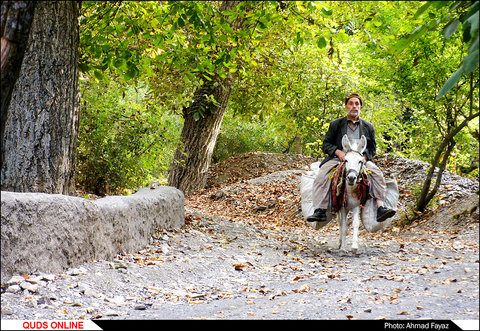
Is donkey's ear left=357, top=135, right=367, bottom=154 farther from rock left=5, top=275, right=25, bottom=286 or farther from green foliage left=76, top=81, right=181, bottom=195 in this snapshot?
green foliage left=76, top=81, right=181, bottom=195

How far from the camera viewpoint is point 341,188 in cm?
718

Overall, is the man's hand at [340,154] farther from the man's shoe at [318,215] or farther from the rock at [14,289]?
the rock at [14,289]

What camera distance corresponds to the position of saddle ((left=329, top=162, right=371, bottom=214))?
7.03m

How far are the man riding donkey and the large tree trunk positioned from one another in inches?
141

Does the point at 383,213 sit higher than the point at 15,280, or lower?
higher

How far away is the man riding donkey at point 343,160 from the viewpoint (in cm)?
711

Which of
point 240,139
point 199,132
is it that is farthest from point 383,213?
point 240,139

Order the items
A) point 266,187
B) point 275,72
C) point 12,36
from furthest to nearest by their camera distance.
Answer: point 266,187
point 275,72
point 12,36

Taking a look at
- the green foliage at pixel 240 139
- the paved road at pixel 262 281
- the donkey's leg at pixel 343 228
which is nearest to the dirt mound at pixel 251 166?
the green foliage at pixel 240 139

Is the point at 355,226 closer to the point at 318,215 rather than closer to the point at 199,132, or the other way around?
the point at 318,215

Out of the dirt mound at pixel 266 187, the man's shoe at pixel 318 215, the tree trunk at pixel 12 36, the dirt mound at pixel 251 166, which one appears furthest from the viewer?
the dirt mound at pixel 251 166

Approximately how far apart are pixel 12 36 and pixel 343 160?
5113 mm

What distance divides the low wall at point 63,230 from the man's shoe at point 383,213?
3.18m

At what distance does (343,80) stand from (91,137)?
26.5ft
